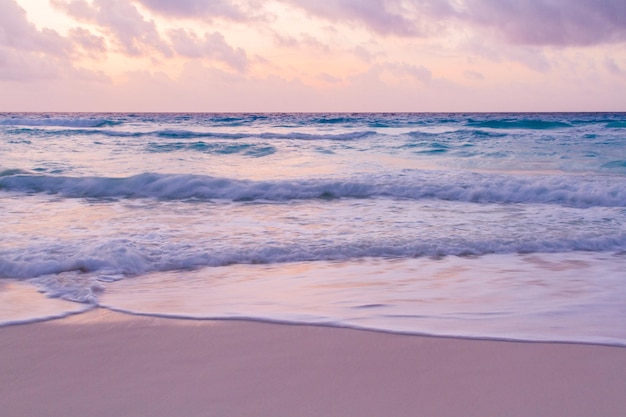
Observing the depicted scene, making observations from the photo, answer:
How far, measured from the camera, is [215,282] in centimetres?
433

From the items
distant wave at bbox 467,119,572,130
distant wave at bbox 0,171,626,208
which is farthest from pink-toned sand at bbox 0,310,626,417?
distant wave at bbox 467,119,572,130

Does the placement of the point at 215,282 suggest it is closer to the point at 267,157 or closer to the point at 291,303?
the point at 291,303

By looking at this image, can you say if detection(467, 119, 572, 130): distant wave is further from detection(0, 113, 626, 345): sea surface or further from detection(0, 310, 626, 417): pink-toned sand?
detection(0, 310, 626, 417): pink-toned sand

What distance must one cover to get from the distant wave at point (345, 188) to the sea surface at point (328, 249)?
0.14ft

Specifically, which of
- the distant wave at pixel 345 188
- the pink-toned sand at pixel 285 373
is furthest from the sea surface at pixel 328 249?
the pink-toned sand at pixel 285 373

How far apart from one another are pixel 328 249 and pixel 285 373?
2.65 metres

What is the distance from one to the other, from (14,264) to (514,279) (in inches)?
161

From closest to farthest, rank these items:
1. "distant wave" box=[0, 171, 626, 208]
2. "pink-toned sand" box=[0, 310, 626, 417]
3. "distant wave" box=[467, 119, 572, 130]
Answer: "pink-toned sand" box=[0, 310, 626, 417], "distant wave" box=[0, 171, 626, 208], "distant wave" box=[467, 119, 572, 130]

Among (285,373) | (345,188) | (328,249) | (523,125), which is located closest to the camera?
(285,373)

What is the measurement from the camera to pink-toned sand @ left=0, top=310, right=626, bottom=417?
2.36m

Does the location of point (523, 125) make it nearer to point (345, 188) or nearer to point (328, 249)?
point (345, 188)

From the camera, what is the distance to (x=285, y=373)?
2686 millimetres

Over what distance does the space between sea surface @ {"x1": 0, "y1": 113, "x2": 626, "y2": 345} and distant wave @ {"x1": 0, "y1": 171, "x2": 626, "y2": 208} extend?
42 millimetres

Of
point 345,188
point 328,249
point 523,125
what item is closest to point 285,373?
point 328,249
